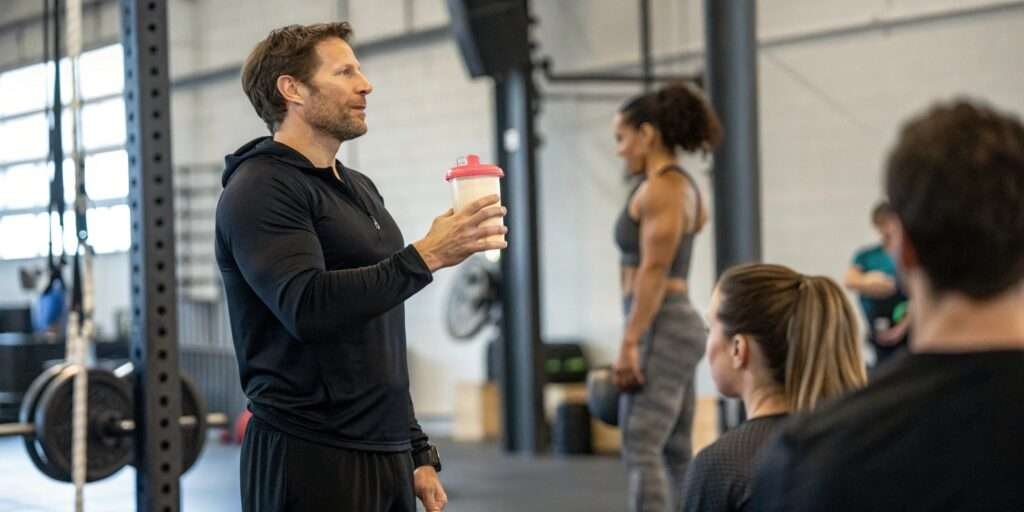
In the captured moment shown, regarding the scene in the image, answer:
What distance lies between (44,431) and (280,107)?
1346mm

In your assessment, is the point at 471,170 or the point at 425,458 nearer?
the point at 471,170

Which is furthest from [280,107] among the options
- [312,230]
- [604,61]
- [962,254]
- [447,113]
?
[447,113]

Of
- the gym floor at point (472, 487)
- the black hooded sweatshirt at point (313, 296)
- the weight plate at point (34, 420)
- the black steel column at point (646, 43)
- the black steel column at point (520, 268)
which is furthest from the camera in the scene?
the black steel column at point (646, 43)

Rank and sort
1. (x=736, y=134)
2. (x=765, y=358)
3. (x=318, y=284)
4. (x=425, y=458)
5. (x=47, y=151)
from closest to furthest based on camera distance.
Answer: (x=765, y=358) < (x=318, y=284) < (x=425, y=458) < (x=736, y=134) < (x=47, y=151)

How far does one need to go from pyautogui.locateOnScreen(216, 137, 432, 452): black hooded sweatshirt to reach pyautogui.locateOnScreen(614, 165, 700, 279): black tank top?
1415 millimetres

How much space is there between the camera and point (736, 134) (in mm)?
5180

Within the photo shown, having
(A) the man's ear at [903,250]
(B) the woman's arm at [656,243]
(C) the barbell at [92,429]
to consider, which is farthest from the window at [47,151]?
(A) the man's ear at [903,250]

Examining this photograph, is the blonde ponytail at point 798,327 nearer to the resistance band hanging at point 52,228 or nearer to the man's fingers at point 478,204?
the man's fingers at point 478,204

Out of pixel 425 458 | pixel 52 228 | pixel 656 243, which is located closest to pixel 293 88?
pixel 425 458

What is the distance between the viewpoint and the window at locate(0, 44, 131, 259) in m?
12.2

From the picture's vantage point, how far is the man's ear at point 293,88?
195cm

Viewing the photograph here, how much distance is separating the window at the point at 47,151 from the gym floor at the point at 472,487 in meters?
4.84

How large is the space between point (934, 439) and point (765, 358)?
2.58ft

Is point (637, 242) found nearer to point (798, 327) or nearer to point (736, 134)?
point (798, 327)
